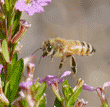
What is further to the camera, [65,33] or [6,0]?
[65,33]

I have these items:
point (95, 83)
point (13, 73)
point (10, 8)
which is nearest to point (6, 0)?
point (10, 8)

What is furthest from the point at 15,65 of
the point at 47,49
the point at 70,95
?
A: the point at 47,49

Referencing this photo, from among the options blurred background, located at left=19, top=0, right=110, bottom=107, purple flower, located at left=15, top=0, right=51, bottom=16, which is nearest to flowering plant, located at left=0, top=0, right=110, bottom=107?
purple flower, located at left=15, top=0, right=51, bottom=16

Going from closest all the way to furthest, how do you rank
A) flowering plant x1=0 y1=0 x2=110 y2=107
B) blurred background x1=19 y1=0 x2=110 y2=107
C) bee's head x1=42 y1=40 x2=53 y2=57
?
flowering plant x1=0 y1=0 x2=110 y2=107 → bee's head x1=42 y1=40 x2=53 y2=57 → blurred background x1=19 y1=0 x2=110 y2=107

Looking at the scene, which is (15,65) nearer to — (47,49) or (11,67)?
(11,67)

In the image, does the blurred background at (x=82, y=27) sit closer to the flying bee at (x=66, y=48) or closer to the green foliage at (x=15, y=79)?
the flying bee at (x=66, y=48)

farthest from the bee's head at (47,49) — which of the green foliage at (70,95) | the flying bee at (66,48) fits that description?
the green foliage at (70,95)

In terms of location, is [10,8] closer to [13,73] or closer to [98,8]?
[13,73]

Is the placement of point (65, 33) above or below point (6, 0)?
below

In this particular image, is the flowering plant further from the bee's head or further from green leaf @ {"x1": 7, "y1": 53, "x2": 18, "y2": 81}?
the bee's head

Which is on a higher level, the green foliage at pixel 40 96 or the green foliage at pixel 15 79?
the green foliage at pixel 15 79

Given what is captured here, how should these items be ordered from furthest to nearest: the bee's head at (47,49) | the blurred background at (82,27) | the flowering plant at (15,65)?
the blurred background at (82,27)
the bee's head at (47,49)
the flowering plant at (15,65)
